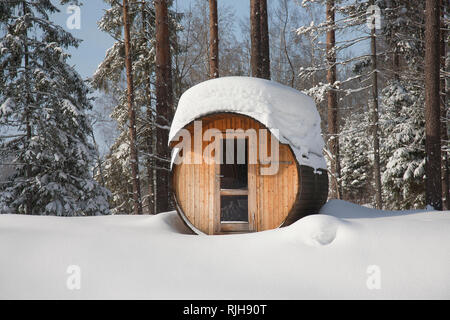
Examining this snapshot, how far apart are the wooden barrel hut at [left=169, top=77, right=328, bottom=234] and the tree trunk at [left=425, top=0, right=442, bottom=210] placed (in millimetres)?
3704

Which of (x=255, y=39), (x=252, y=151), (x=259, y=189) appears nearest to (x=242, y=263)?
(x=259, y=189)

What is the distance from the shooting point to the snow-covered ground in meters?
4.42

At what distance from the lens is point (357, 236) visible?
16.8 ft

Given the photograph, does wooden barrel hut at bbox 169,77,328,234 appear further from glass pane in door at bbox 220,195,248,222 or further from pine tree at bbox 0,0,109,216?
pine tree at bbox 0,0,109,216

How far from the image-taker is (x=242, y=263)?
496cm

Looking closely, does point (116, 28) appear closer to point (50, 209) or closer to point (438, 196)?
point (50, 209)

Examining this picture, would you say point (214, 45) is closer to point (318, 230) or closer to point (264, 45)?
point (264, 45)

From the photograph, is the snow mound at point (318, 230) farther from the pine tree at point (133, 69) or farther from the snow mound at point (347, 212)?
the pine tree at point (133, 69)

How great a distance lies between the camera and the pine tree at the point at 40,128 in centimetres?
1184

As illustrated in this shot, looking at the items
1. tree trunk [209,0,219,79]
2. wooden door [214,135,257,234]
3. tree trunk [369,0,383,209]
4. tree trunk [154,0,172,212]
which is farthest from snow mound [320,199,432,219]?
tree trunk [209,0,219,79]

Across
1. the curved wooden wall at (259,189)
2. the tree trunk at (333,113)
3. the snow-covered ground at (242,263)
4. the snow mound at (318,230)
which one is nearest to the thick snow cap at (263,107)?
the curved wooden wall at (259,189)

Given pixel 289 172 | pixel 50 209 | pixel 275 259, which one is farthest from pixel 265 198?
pixel 50 209

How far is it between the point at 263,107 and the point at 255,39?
5.34 m

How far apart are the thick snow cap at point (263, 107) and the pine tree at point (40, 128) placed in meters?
6.44
